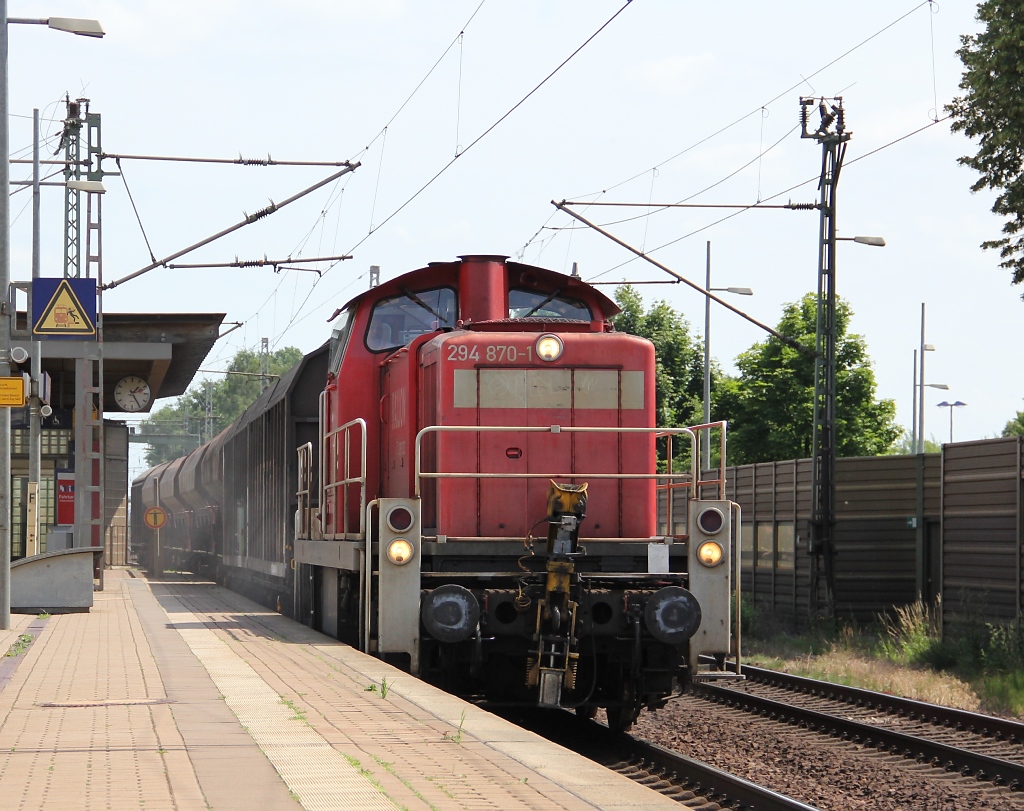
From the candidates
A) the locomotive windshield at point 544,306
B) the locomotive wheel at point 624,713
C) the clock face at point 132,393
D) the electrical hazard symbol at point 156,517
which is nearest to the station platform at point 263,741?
the locomotive wheel at point 624,713

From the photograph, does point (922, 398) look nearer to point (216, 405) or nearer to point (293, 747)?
point (293, 747)

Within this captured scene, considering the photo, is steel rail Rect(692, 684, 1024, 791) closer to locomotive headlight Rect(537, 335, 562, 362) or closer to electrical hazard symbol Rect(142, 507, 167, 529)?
locomotive headlight Rect(537, 335, 562, 362)

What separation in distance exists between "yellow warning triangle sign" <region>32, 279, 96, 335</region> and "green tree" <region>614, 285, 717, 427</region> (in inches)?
1236

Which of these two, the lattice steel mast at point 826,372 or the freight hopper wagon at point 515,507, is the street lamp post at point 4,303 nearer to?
the freight hopper wagon at point 515,507

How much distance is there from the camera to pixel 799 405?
4188 centimetres

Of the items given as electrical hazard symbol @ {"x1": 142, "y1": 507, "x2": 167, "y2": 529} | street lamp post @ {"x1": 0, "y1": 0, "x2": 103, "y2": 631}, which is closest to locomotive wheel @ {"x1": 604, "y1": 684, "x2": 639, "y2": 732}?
street lamp post @ {"x1": 0, "y1": 0, "x2": 103, "y2": 631}

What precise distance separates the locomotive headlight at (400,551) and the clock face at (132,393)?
21366 millimetres

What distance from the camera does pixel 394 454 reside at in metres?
10.9

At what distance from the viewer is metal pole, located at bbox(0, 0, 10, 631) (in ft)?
48.7

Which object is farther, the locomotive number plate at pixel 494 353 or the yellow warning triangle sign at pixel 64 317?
the yellow warning triangle sign at pixel 64 317

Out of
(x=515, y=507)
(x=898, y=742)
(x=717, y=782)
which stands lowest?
(x=898, y=742)

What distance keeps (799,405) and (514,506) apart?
109ft

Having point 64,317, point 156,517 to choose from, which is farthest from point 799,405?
point 64,317

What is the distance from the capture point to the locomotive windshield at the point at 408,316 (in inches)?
435
